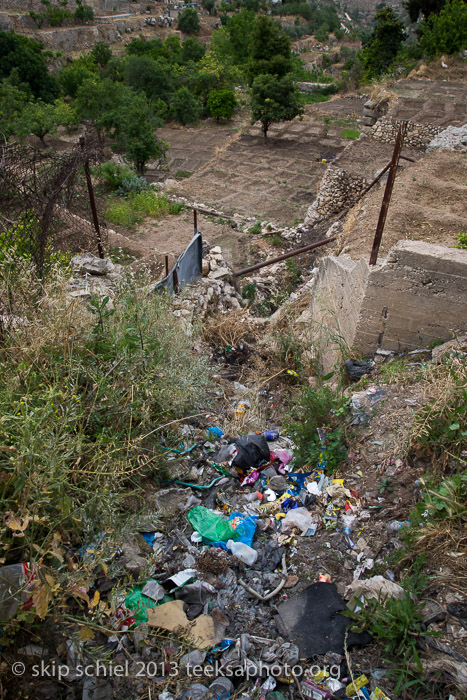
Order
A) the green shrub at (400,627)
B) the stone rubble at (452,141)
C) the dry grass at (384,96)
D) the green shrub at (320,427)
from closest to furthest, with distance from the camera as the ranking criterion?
the green shrub at (400,627)
the green shrub at (320,427)
the stone rubble at (452,141)
the dry grass at (384,96)

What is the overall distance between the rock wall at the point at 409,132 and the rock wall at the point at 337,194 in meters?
1.56

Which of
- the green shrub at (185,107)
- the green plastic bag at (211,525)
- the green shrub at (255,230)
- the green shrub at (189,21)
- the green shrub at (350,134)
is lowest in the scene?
the green shrub at (255,230)

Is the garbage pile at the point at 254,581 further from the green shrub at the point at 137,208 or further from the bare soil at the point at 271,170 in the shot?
the bare soil at the point at 271,170

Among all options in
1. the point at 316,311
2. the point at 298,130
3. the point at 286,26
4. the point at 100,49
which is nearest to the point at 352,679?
the point at 316,311

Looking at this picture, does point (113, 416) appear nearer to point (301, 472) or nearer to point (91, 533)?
point (91, 533)

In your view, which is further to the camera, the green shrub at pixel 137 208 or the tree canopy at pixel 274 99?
the tree canopy at pixel 274 99

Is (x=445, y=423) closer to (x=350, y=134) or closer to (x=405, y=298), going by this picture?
(x=405, y=298)

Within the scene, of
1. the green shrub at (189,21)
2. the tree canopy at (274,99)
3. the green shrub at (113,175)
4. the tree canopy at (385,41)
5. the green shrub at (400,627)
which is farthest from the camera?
the green shrub at (189,21)

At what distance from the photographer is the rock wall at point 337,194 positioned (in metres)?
11.5

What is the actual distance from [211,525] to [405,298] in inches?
106

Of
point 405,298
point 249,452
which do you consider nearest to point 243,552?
point 249,452

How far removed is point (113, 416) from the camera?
268 cm

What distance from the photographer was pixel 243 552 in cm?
258

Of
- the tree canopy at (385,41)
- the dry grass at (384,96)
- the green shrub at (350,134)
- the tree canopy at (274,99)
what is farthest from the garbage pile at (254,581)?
the tree canopy at (385,41)
